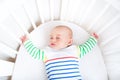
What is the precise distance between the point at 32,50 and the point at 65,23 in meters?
0.28

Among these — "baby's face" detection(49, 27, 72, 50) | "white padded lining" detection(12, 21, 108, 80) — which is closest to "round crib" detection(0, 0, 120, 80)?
"white padded lining" detection(12, 21, 108, 80)

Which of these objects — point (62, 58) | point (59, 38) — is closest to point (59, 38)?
point (59, 38)

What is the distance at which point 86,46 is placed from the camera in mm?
1293

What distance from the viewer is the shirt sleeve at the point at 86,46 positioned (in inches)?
50.7

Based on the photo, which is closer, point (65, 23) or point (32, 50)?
point (32, 50)

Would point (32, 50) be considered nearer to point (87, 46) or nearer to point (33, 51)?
point (33, 51)

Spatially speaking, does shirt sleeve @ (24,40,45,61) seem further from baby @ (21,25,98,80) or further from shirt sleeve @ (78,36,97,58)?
shirt sleeve @ (78,36,97,58)

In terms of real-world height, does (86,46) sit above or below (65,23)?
below

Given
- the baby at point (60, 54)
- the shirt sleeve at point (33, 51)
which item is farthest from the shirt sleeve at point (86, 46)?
the shirt sleeve at point (33, 51)

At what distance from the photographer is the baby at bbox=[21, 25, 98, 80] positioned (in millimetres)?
1188

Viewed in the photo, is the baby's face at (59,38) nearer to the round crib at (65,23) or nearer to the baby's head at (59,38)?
the baby's head at (59,38)

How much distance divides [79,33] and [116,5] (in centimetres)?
30

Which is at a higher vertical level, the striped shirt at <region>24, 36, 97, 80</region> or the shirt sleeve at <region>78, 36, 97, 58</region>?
the shirt sleeve at <region>78, 36, 97, 58</region>

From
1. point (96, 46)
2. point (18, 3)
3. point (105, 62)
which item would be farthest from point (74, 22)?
point (18, 3)
